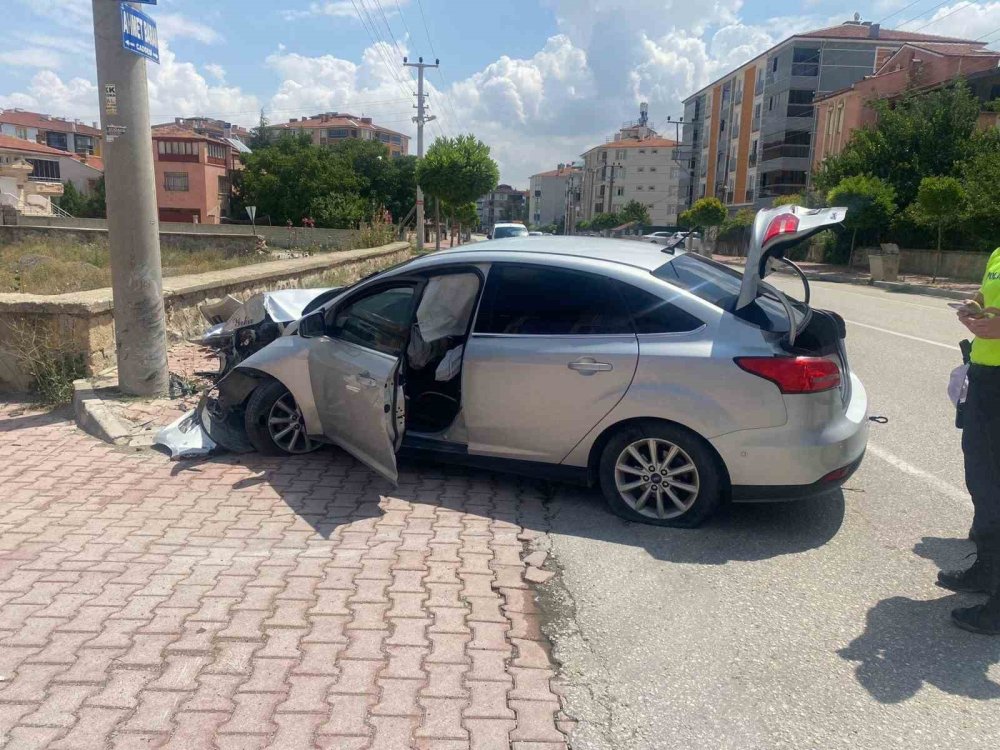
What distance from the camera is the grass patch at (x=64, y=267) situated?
11.3 meters

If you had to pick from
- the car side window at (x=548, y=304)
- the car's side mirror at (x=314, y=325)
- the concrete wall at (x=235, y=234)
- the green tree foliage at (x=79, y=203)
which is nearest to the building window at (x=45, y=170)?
the green tree foliage at (x=79, y=203)

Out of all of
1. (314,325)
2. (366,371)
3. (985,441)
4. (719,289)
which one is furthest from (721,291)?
(314,325)

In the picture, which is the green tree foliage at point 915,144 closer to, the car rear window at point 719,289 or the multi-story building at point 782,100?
the multi-story building at point 782,100

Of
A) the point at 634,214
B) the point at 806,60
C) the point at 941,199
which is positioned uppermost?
the point at 806,60

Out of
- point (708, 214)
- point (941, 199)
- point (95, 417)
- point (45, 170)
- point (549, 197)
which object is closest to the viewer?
point (95, 417)

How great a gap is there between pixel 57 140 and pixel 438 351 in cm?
12630

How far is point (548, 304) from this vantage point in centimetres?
502

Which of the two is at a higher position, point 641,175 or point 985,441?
point 641,175

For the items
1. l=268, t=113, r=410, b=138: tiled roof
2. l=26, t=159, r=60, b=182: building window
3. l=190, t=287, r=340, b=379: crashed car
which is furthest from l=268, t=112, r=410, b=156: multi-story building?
l=190, t=287, r=340, b=379: crashed car

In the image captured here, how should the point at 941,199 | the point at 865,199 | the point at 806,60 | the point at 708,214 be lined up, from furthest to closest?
the point at 806,60, the point at 708,214, the point at 865,199, the point at 941,199

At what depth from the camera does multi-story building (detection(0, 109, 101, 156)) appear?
353 ft

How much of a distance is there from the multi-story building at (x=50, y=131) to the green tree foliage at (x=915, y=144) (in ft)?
330

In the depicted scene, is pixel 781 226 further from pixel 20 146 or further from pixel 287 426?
pixel 20 146

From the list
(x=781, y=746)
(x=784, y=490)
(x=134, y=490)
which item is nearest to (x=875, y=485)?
(x=784, y=490)
